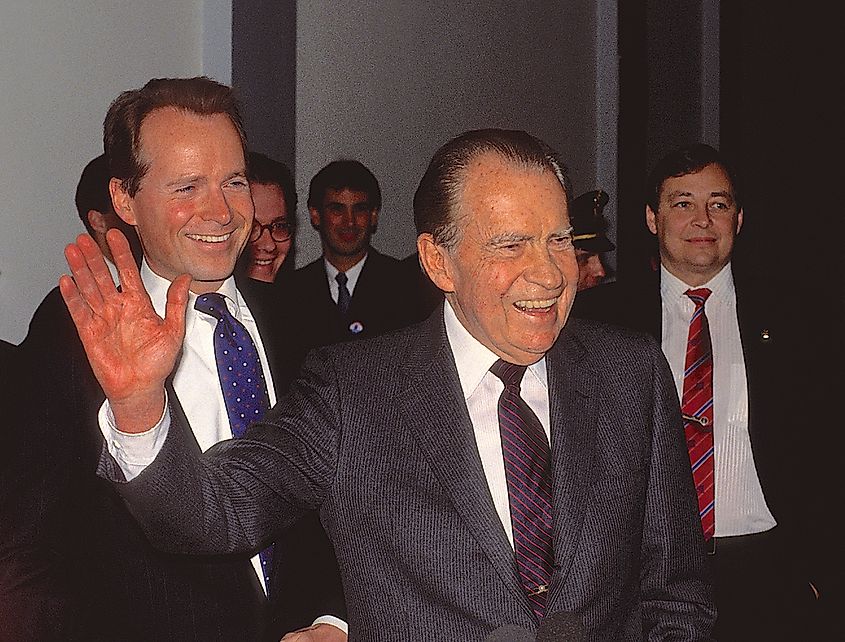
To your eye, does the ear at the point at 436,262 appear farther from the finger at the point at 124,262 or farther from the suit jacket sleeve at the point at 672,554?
the finger at the point at 124,262

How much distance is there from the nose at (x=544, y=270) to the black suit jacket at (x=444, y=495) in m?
0.17

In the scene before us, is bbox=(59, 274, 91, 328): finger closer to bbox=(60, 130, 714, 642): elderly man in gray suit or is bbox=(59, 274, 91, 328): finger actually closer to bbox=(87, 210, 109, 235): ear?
bbox=(60, 130, 714, 642): elderly man in gray suit

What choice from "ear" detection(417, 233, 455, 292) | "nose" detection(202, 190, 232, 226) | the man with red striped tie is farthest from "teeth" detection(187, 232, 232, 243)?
the man with red striped tie

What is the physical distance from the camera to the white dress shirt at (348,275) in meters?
5.29

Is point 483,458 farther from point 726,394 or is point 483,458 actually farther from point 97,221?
point 97,221

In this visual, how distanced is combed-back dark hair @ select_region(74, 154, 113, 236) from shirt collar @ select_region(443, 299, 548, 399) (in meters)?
1.49

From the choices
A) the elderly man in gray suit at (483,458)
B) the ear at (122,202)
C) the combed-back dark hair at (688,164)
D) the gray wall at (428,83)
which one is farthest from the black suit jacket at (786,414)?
the gray wall at (428,83)

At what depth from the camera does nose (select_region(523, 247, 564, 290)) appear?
1.84 meters

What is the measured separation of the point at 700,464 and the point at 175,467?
6.27 feet

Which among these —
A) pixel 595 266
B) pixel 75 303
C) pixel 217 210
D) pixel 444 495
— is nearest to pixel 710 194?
pixel 595 266

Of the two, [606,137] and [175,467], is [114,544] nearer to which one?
[175,467]

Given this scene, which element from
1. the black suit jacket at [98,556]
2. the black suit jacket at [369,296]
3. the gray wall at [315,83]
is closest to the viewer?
the black suit jacket at [98,556]

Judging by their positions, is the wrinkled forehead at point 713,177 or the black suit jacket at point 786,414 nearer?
the black suit jacket at point 786,414

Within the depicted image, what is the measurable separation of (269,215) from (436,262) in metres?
1.94
